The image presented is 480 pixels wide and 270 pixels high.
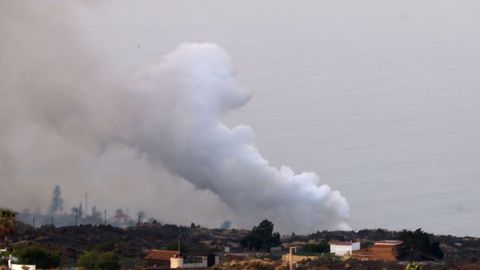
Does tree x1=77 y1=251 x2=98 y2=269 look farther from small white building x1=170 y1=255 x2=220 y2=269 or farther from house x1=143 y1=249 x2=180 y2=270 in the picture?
small white building x1=170 y1=255 x2=220 y2=269

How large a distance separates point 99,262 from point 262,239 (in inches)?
2239

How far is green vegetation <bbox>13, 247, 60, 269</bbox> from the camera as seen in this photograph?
441 feet

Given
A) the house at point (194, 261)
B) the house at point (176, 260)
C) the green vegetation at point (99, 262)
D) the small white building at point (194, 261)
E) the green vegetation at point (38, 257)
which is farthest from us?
the house at point (176, 260)

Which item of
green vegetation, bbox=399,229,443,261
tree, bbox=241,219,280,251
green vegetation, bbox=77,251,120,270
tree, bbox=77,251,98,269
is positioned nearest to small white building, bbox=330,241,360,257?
green vegetation, bbox=399,229,443,261

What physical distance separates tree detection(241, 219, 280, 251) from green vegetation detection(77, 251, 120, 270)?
50132mm

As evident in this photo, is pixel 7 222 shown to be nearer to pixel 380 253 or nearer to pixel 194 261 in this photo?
pixel 194 261

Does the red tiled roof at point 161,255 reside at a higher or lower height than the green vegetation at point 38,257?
higher

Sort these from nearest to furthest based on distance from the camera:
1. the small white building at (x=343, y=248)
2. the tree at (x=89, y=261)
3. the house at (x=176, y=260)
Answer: the tree at (x=89, y=261) < the house at (x=176, y=260) < the small white building at (x=343, y=248)

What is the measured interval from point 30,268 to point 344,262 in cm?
3333

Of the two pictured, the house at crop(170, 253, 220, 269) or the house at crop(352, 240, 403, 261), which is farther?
the house at crop(352, 240, 403, 261)

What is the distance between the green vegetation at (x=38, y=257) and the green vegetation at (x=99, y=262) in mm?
2737

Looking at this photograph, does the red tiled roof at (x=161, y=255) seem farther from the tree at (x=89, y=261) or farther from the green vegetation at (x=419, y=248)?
the green vegetation at (x=419, y=248)

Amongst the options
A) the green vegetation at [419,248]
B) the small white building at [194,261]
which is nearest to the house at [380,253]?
the green vegetation at [419,248]

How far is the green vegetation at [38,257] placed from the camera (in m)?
134
